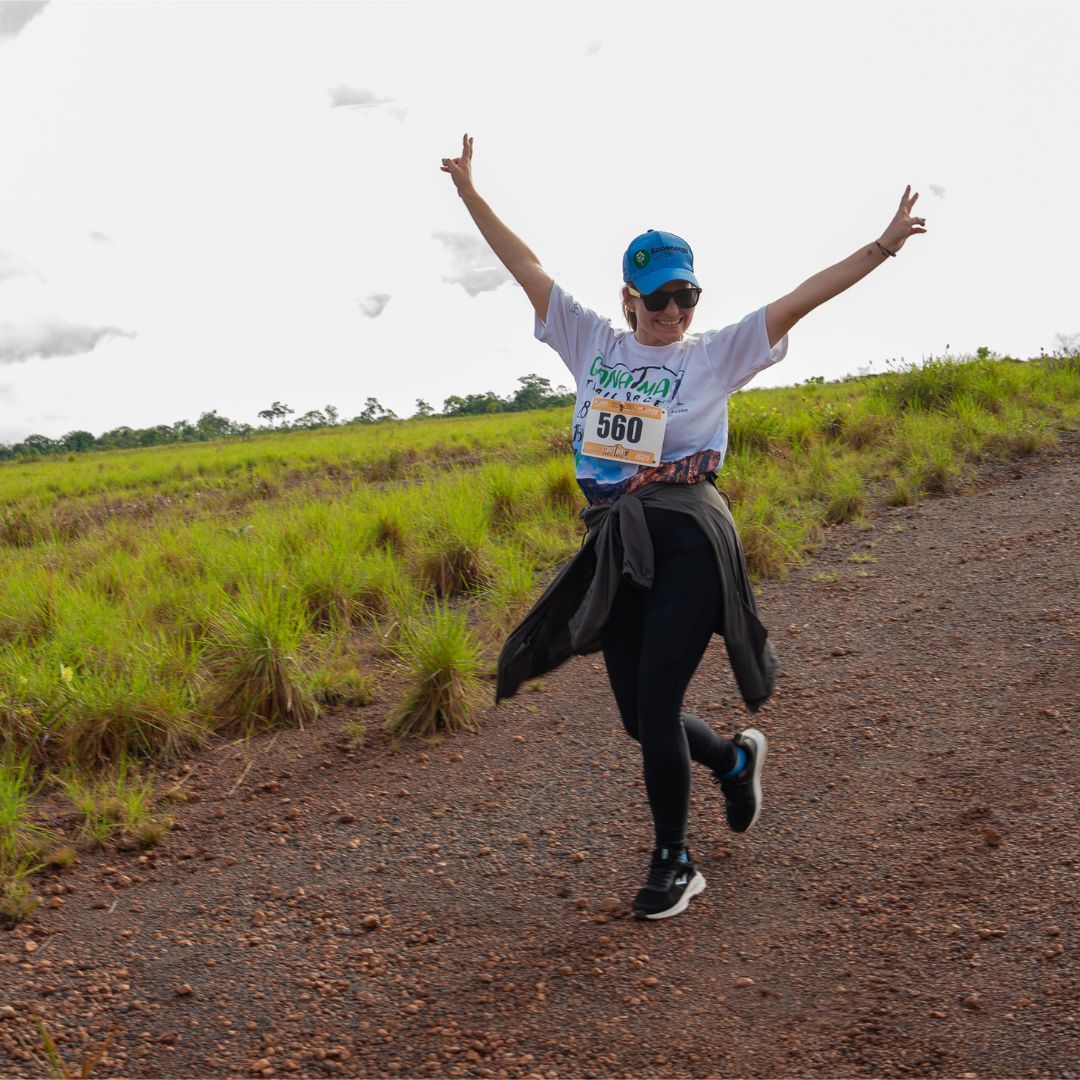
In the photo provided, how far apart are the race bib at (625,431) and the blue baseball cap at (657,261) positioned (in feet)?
1.16

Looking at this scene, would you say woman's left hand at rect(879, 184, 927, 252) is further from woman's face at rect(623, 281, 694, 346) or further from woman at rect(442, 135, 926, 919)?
woman's face at rect(623, 281, 694, 346)

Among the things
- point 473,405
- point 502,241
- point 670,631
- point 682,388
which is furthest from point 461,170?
point 473,405

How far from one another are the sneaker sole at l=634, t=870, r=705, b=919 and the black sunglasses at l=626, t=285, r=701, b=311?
1793mm

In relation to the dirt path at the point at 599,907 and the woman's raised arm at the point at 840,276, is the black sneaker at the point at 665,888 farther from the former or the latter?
the woman's raised arm at the point at 840,276

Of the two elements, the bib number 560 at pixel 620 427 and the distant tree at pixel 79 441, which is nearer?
the bib number 560 at pixel 620 427

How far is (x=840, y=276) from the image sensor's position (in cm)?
334

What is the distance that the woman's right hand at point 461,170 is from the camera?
410 centimetres

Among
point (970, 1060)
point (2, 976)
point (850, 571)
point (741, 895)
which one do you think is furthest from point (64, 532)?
point (970, 1060)

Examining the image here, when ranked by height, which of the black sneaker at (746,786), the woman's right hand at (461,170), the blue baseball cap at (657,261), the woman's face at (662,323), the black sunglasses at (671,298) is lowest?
the black sneaker at (746,786)

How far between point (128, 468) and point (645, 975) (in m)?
23.6

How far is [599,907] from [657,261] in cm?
205

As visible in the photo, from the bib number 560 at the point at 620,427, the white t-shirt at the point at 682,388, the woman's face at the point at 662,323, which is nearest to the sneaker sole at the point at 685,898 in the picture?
the white t-shirt at the point at 682,388

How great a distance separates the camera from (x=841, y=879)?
3754 millimetres

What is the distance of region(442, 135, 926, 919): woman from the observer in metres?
3.35
